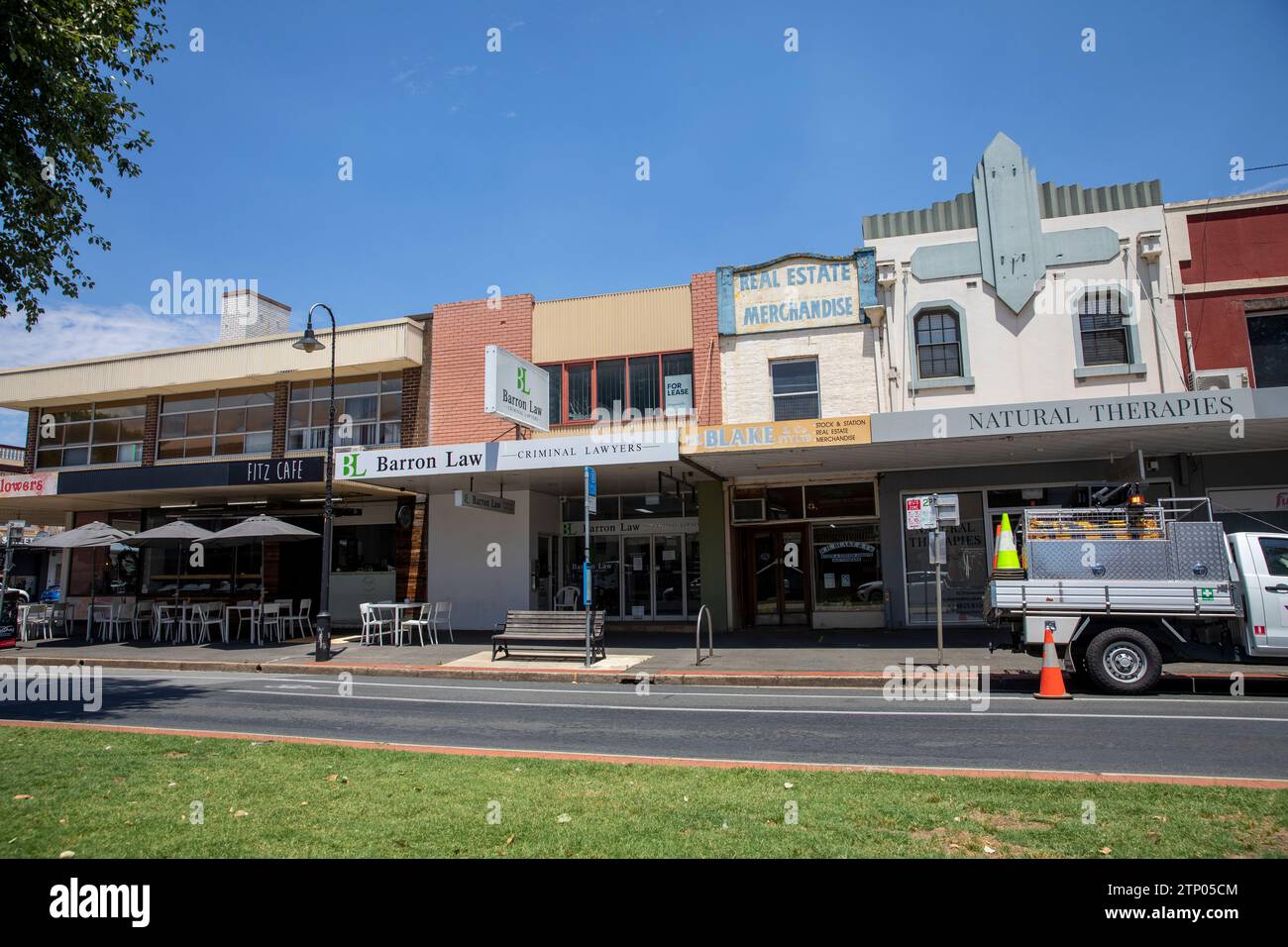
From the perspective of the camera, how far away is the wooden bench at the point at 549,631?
15703 mm

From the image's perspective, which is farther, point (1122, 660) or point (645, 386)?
point (645, 386)

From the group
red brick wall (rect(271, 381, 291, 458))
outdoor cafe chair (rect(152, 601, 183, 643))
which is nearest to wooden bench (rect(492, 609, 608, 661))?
outdoor cafe chair (rect(152, 601, 183, 643))

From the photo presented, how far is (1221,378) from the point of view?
16750 mm

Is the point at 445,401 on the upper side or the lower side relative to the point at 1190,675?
upper

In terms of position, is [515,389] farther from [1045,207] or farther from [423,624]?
[1045,207]

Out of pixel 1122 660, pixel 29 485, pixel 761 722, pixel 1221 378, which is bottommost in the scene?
pixel 761 722

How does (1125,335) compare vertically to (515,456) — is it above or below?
above

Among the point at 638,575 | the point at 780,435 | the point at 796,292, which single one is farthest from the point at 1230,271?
the point at 638,575

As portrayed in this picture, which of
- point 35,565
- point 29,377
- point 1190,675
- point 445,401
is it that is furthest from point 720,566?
point 35,565

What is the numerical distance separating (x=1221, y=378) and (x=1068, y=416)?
5.29m

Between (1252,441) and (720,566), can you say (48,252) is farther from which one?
(1252,441)

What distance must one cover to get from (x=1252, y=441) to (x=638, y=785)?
51.7 feet

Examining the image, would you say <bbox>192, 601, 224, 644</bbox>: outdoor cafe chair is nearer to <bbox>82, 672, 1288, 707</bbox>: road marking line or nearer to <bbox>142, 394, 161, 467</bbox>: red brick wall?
<bbox>82, 672, 1288, 707</bbox>: road marking line
